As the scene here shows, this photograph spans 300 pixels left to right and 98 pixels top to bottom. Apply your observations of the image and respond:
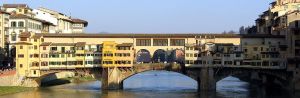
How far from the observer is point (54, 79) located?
8812 centimetres

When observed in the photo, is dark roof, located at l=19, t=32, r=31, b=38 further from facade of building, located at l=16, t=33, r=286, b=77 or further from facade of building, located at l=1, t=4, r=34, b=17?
facade of building, located at l=1, t=4, r=34, b=17

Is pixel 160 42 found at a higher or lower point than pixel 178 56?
higher

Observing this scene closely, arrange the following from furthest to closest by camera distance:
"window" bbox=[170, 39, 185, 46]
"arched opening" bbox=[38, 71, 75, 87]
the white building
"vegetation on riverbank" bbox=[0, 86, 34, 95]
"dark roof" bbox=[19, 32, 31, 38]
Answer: the white building → "arched opening" bbox=[38, 71, 75, 87] → "window" bbox=[170, 39, 185, 46] → "dark roof" bbox=[19, 32, 31, 38] → "vegetation on riverbank" bbox=[0, 86, 34, 95]

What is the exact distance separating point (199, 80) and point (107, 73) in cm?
1047

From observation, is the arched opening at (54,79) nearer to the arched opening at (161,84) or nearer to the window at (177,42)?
the arched opening at (161,84)

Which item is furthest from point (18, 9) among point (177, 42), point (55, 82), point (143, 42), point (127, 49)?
point (177, 42)

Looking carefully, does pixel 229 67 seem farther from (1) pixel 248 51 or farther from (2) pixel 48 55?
(2) pixel 48 55

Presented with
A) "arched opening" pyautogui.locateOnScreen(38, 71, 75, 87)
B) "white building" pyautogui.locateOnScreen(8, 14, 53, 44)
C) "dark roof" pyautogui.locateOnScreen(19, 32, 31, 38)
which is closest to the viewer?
"dark roof" pyautogui.locateOnScreen(19, 32, 31, 38)

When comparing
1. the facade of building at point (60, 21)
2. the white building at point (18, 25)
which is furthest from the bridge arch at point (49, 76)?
the facade of building at point (60, 21)

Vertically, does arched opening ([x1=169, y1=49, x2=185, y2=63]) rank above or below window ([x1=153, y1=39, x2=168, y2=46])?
below

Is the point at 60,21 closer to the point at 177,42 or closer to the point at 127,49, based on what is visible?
the point at 127,49

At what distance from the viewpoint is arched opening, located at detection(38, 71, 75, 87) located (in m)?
79.4

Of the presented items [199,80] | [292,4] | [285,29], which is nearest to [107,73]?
[199,80]

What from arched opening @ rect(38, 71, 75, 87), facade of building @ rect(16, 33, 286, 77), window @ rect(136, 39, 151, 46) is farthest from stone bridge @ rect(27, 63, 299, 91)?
arched opening @ rect(38, 71, 75, 87)
